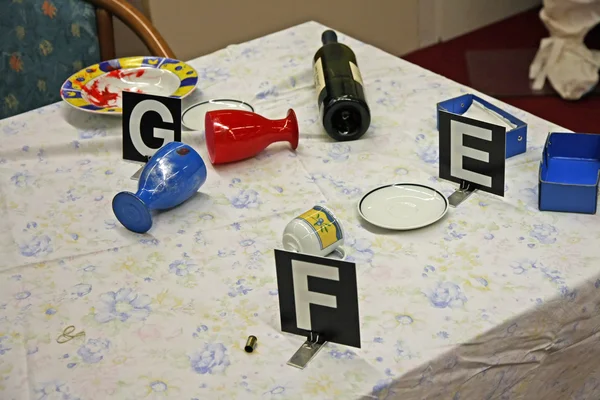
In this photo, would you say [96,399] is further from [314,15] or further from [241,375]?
[314,15]

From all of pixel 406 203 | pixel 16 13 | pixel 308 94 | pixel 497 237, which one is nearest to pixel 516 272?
A: pixel 497 237

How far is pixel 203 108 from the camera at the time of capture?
5.42 feet

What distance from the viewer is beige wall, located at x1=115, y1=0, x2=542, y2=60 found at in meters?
2.79

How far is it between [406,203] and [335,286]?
362mm

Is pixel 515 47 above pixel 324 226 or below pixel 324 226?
below

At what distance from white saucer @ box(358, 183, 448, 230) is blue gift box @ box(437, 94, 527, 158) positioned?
6.7 inches

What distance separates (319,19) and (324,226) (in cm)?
218

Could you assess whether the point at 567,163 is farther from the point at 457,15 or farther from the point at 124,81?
the point at 457,15

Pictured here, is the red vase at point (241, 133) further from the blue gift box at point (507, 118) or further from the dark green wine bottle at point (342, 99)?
the blue gift box at point (507, 118)

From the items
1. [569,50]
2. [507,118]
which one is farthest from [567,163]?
[569,50]

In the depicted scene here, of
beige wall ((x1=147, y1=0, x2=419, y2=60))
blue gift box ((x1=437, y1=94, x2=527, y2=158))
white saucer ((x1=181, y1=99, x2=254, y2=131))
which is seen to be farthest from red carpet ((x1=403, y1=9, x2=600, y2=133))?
white saucer ((x1=181, y1=99, x2=254, y2=131))

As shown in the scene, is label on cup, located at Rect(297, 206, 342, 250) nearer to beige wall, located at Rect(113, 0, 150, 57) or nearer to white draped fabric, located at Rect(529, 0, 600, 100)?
beige wall, located at Rect(113, 0, 150, 57)

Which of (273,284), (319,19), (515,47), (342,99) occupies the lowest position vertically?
(515,47)

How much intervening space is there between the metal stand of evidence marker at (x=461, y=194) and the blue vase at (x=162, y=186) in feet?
1.30
